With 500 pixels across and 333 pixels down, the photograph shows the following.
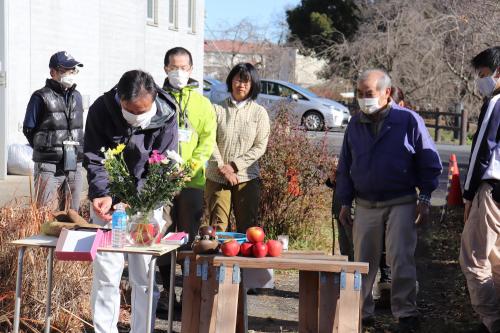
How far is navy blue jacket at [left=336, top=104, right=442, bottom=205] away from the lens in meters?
5.80

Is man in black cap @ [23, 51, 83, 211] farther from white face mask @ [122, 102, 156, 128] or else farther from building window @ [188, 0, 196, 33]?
building window @ [188, 0, 196, 33]

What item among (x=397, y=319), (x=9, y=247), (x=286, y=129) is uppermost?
(x=286, y=129)

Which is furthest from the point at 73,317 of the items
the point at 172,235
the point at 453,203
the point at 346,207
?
the point at 453,203

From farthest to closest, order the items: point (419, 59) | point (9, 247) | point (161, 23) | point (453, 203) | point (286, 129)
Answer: point (419, 59) < point (161, 23) < point (453, 203) < point (286, 129) < point (9, 247)

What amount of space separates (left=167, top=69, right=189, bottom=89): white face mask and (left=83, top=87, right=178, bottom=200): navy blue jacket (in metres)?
0.87

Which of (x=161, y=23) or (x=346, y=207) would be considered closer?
(x=346, y=207)

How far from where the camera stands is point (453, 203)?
1078 cm

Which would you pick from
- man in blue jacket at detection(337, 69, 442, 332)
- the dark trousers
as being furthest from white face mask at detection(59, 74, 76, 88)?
man in blue jacket at detection(337, 69, 442, 332)

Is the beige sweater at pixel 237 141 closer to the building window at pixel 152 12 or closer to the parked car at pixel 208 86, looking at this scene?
the building window at pixel 152 12

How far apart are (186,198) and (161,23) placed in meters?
15.8

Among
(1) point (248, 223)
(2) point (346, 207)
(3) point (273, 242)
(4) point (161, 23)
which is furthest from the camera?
(4) point (161, 23)

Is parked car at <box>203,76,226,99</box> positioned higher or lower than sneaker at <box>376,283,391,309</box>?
higher

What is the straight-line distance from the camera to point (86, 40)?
1641 centimetres

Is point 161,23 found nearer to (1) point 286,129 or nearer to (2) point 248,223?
(1) point 286,129
